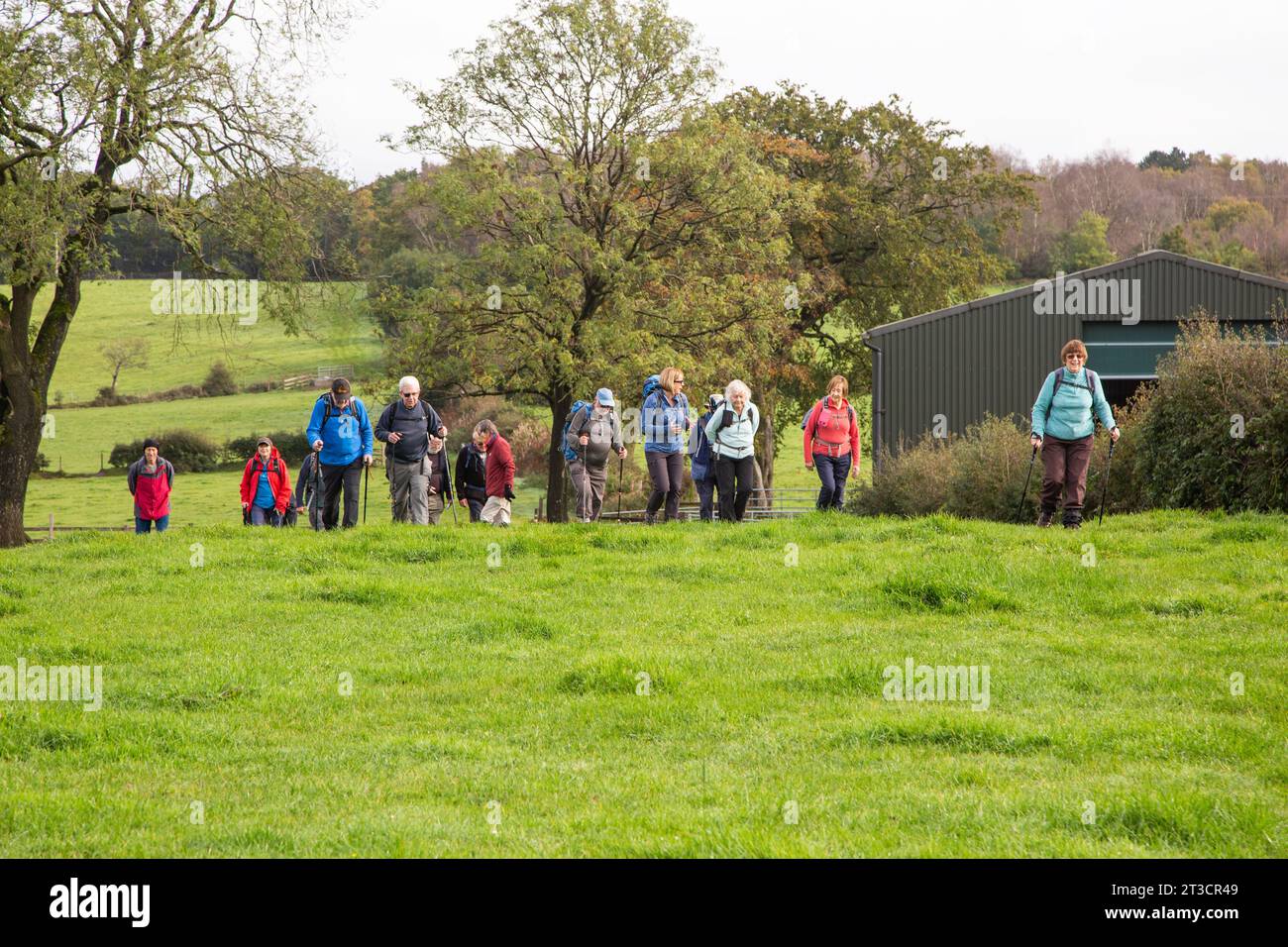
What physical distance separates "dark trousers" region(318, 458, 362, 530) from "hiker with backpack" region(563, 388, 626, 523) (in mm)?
3134

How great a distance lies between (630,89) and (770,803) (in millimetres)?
30260

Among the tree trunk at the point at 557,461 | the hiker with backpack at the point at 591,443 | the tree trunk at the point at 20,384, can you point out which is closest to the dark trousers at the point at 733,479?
the hiker with backpack at the point at 591,443

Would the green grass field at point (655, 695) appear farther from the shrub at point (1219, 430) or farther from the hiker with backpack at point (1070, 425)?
the shrub at point (1219, 430)

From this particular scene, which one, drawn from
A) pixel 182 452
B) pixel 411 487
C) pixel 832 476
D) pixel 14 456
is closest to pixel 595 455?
pixel 411 487

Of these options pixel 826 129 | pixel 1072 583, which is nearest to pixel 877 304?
pixel 826 129

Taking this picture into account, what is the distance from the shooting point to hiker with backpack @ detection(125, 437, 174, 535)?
746 inches

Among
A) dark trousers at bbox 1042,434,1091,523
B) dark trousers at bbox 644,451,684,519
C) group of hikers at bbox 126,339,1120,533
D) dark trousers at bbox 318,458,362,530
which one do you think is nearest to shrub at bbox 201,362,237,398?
group of hikers at bbox 126,339,1120,533

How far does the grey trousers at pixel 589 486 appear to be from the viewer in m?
18.8

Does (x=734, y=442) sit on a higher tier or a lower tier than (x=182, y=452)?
lower

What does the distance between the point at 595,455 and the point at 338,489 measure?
11.8 feet

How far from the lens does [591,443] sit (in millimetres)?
18453

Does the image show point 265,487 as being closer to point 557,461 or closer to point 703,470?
point 703,470

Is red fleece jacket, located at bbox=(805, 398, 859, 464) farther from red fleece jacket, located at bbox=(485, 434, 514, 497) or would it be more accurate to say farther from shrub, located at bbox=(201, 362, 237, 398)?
shrub, located at bbox=(201, 362, 237, 398)

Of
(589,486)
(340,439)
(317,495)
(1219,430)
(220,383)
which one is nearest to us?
(1219,430)
